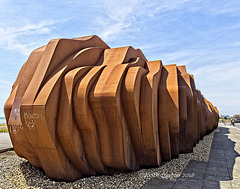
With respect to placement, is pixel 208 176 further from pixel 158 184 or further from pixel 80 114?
pixel 80 114

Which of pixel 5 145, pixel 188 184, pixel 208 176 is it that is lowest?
pixel 5 145

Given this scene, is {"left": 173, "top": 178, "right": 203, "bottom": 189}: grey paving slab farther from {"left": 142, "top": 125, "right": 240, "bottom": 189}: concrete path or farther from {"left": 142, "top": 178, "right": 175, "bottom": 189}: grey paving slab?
{"left": 142, "top": 178, "right": 175, "bottom": 189}: grey paving slab

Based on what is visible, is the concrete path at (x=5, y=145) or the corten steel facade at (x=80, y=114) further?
the concrete path at (x=5, y=145)

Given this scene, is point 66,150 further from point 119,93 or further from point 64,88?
point 119,93

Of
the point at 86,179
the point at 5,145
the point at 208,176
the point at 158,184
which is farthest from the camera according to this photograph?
the point at 5,145

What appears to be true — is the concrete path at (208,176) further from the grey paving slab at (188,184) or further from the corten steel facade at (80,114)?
the corten steel facade at (80,114)

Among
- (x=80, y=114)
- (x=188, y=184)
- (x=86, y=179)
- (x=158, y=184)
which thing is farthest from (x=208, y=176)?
(x=80, y=114)

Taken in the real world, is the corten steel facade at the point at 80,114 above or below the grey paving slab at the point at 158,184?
above

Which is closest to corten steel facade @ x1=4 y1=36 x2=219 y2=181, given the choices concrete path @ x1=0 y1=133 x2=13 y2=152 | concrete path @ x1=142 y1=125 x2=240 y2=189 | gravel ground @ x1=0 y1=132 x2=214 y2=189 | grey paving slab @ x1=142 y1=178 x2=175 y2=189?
gravel ground @ x1=0 y1=132 x2=214 y2=189

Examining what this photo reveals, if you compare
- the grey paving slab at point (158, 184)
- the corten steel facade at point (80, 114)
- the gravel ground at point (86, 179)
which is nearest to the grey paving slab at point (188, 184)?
the grey paving slab at point (158, 184)

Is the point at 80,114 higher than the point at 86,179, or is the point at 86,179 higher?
the point at 80,114

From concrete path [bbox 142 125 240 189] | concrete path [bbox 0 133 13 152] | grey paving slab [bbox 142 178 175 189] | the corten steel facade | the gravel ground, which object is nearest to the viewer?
the corten steel facade

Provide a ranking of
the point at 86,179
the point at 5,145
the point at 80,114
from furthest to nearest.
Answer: the point at 5,145
the point at 86,179
the point at 80,114

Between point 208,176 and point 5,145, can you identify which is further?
point 5,145
